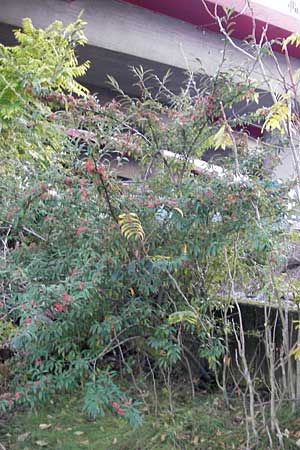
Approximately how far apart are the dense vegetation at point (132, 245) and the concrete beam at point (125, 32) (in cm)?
662

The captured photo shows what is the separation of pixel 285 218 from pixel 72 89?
3.61 metres

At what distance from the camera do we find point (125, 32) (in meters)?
11.2

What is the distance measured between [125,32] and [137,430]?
9086mm

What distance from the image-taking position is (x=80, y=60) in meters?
11.7

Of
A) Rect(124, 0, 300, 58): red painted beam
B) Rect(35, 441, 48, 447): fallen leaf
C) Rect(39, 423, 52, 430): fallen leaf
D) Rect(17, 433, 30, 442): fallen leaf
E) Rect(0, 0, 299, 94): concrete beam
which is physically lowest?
Rect(39, 423, 52, 430): fallen leaf

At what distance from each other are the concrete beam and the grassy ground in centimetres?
740

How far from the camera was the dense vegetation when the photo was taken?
129 inches

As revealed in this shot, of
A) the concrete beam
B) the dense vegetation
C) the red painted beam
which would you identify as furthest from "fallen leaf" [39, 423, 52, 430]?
the red painted beam

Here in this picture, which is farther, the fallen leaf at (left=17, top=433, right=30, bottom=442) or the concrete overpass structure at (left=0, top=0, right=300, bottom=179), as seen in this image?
the concrete overpass structure at (left=0, top=0, right=300, bottom=179)

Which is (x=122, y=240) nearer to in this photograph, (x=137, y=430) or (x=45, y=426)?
(x=137, y=430)

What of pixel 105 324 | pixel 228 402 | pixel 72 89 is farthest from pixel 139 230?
pixel 72 89

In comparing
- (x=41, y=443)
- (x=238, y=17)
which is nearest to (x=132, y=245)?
(x=41, y=443)

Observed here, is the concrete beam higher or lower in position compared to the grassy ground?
higher

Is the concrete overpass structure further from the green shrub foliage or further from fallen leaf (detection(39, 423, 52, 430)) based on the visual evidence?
fallen leaf (detection(39, 423, 52, 430))
